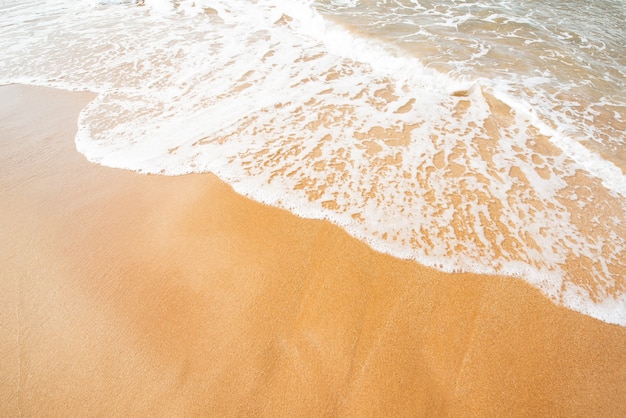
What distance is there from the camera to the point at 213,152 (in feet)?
12.0

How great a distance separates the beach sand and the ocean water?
1.03ft

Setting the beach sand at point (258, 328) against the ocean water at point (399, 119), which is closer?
the beach sand at point (258, 328)

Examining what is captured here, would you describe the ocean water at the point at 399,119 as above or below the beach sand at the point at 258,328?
above

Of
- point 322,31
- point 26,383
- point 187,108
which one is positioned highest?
point 322,31

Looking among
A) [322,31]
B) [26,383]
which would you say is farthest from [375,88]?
[26,383]

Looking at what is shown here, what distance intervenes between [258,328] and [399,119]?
316 cm

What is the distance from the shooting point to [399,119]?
418cm

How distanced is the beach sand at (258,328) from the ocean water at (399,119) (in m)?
0.31

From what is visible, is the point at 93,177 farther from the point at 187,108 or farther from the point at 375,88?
the point at 375,88

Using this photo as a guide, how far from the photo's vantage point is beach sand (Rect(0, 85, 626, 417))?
193 centimetres

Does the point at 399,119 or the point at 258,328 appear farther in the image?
the point at 399,119

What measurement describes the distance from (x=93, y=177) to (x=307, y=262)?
250cm

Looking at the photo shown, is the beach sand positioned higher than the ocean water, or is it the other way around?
the ocean water

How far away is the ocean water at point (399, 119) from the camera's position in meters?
2.84
